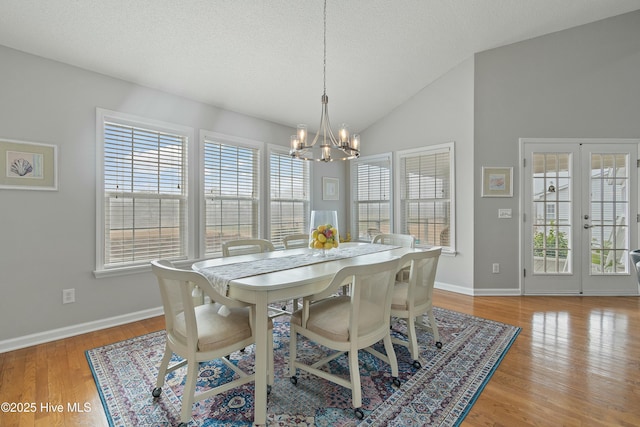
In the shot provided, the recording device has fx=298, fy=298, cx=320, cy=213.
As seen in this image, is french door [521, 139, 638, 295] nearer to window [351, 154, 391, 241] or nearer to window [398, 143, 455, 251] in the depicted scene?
window [398, 143, 455, 251]

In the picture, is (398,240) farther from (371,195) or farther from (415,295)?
(371,195)

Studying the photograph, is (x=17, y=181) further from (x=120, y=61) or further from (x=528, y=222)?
(x=528, y=222)

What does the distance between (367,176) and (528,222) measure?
8.30ft

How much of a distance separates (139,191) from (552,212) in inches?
203

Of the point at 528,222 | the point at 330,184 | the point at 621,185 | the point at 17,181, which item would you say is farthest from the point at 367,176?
the point at 17,181

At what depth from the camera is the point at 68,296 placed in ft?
9.07

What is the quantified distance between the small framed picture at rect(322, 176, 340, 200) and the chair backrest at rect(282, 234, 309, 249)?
1.87 metres

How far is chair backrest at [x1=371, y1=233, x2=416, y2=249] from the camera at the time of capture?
346 centimetres

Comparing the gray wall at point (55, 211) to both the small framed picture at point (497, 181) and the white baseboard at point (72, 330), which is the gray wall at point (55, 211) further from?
the small framed picture at point (497, 181)

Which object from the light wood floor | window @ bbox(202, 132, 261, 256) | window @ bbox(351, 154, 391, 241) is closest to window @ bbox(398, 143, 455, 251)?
window @ bbox(351, 154, 391, 241)

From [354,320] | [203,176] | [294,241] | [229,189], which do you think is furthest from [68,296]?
[354,320]

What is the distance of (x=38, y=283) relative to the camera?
262 centimetres

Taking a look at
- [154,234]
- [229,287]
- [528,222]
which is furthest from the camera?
[528,222]

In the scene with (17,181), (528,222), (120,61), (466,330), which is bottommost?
(466,330)
